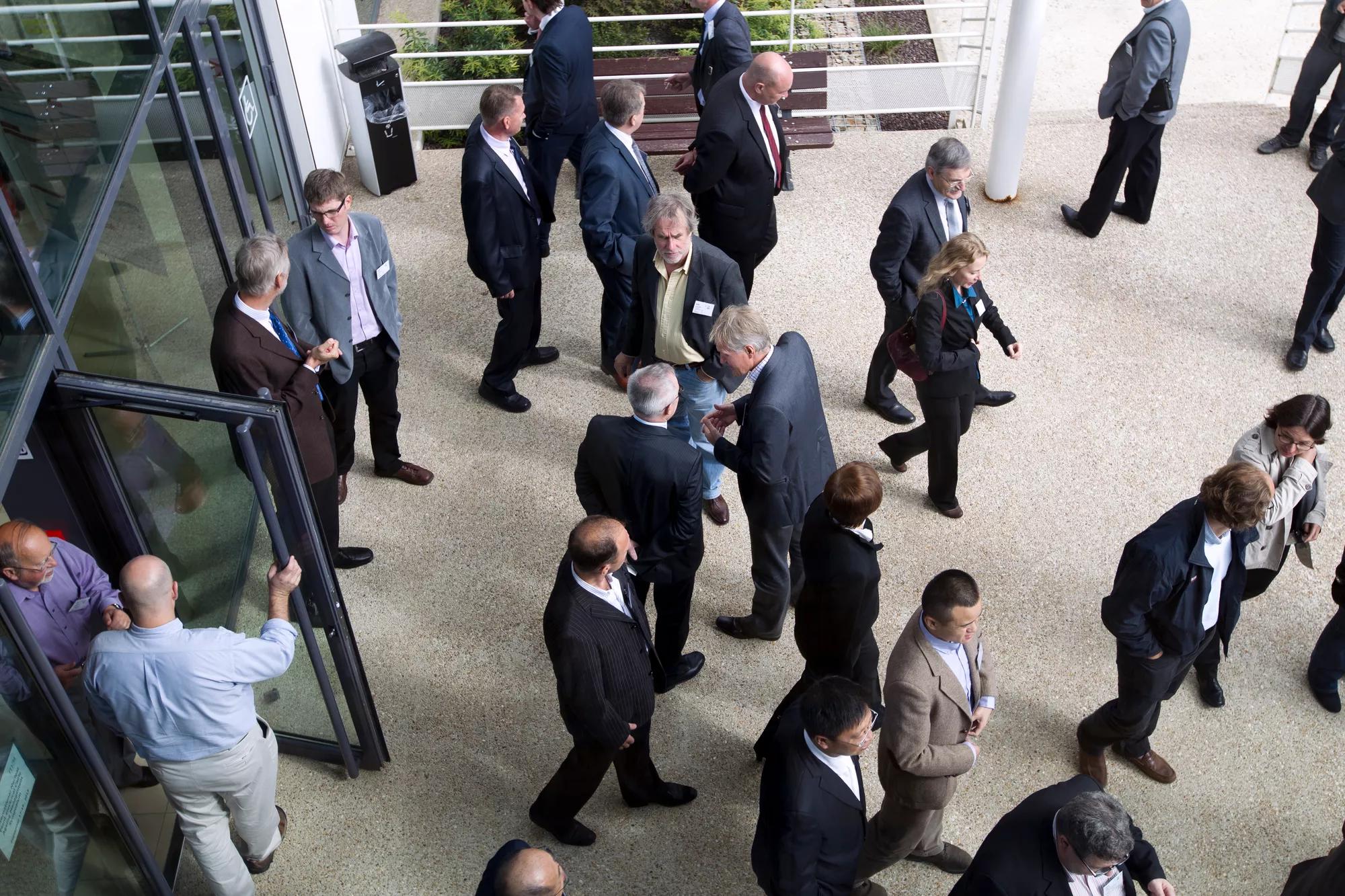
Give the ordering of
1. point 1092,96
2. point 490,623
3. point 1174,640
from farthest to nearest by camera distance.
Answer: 1. point 1092,96
2. point 490,623
3. point 1174,640

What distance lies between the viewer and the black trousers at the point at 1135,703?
16.3 feet

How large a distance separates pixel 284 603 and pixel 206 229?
2.97 m

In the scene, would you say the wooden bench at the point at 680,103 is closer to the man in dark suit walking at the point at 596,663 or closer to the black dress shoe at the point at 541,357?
the black dress shoe at the point at 541,357

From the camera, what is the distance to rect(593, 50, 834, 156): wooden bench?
991cm

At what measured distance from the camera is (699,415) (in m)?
6.53

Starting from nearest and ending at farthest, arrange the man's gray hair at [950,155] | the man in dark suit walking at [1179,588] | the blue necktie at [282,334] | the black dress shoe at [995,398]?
1. the man in dark suit walking at [1179,588]
2. the blue necktie at [282,334]
3. the man's gray hair at [950,155]
4. the black dress shoe at [995,398]

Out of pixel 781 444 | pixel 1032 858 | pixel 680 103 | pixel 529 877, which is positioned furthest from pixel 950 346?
pixel 680 103

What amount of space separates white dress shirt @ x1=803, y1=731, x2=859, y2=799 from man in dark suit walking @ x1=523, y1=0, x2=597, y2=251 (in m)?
4.56

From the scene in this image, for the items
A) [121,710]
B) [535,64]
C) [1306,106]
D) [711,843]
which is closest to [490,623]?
[711,843]

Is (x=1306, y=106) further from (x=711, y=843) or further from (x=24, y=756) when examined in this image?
(x=24, y=756)

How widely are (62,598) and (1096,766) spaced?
4.38 metres

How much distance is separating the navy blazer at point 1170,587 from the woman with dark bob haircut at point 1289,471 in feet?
0.87

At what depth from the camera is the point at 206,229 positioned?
21.6ft

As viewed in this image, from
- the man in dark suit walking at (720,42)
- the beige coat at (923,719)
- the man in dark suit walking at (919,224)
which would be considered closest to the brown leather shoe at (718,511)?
the man in dark suit walking at (919,224)
